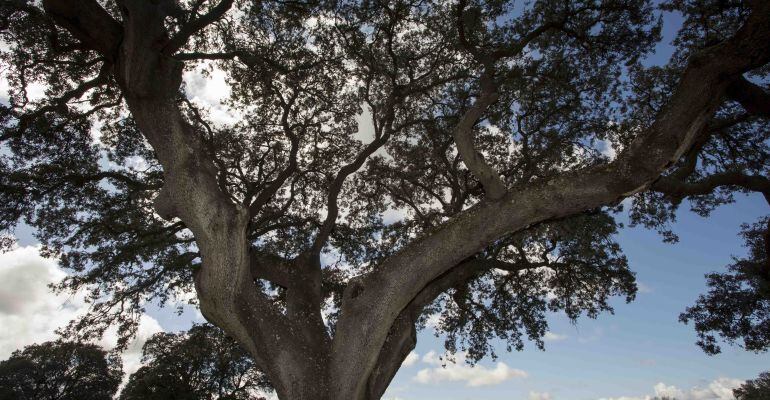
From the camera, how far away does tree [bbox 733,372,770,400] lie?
30391 mm

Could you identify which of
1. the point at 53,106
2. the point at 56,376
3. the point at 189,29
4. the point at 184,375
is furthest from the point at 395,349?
the point at 56,376

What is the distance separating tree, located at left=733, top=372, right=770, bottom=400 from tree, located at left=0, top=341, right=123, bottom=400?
157ft

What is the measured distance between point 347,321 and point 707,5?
429 inches

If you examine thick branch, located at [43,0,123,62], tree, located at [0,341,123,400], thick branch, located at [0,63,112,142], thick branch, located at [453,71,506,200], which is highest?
tree, located at [0,341,123,400]

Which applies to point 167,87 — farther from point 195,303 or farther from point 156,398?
point 156,398

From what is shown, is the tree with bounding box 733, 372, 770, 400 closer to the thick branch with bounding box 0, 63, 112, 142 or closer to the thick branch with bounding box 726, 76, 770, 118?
the thick branch with bounding box 726, 76, 770, 118

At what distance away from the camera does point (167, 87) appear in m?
7.16

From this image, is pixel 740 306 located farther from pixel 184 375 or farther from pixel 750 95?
pixel 184 375

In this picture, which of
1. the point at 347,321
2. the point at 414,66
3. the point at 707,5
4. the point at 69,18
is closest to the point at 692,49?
the point at 707,5

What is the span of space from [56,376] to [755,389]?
54626 mm

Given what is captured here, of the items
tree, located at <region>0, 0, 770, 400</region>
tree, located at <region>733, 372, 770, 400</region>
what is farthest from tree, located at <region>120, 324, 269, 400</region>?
tree, located at <region>733, 372, 770, 400</region>

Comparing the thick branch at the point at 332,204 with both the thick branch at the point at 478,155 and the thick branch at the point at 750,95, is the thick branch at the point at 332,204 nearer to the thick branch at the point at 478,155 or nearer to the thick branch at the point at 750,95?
the thick branch at the point at 478,155

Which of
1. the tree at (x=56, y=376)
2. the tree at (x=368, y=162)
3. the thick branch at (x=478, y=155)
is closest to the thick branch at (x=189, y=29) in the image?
the tree at (x=368, y=162)

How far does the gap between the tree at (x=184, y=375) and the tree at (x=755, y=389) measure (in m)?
35.1
